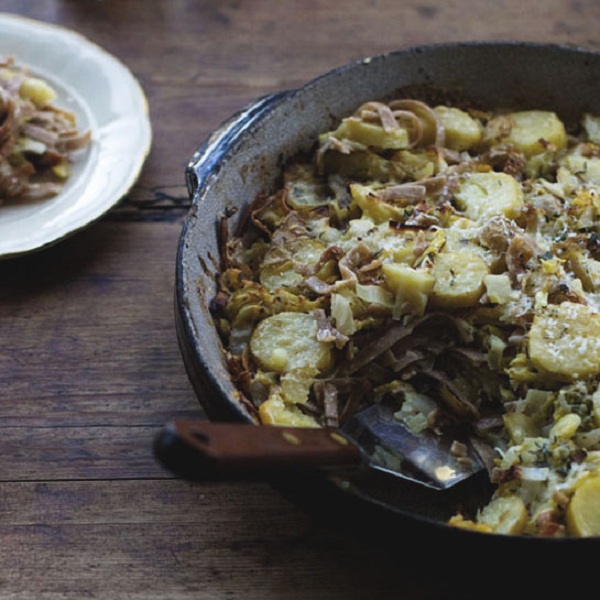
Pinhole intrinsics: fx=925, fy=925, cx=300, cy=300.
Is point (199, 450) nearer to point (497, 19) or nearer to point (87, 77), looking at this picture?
point (87, 77)

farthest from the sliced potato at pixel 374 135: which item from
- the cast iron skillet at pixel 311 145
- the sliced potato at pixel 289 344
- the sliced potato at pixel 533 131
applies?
the sliced potato at pixel 289 344

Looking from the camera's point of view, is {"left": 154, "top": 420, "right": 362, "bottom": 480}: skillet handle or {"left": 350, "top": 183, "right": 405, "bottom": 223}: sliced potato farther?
{"left": 350, "top": 183, "right": 405, "bottom": 223}: sliced potato

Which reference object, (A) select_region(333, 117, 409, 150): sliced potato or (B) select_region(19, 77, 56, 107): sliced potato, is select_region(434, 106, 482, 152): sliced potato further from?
(B) select_region(19, 77, 56, 107): sliced potato

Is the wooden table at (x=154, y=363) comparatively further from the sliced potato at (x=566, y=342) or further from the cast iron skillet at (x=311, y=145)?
the sliced potato at (x=566, y=342)

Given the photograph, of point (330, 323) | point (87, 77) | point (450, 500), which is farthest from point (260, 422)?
point (87, 77)

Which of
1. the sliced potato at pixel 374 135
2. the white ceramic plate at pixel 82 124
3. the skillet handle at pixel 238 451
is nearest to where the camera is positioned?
the skillet handle at pixel 238 451

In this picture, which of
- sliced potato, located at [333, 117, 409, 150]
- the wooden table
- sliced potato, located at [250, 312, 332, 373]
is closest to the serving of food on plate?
the wooden table

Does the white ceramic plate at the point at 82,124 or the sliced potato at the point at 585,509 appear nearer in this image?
the sliced potato at the point at 585,509
